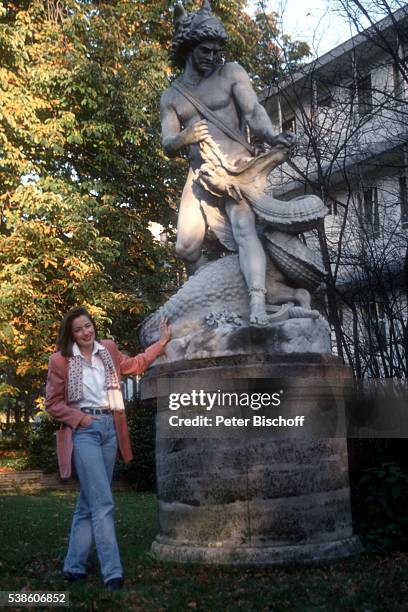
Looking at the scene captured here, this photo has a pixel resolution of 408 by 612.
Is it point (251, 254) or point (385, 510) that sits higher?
point (251, 254)

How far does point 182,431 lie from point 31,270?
10.8 m

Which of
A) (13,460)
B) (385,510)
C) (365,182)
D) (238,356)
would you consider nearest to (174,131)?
(238,356)

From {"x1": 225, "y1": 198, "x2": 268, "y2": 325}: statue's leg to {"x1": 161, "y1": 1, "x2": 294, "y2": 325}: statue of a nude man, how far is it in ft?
0.55

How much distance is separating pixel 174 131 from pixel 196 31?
90 centimetres

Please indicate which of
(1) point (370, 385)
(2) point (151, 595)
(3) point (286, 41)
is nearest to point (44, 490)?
(1) point (370, 385)

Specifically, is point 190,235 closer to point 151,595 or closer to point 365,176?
point 151,595

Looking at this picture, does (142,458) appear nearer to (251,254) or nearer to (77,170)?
(77,170)

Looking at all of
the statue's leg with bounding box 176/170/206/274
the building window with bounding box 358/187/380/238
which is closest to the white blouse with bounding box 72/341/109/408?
the statue's leg with bounding box 176/170/206/274

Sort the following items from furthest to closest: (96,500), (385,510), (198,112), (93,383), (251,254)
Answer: (198,112) < (251,254) < (385,510) < (93,383) < (96,500)

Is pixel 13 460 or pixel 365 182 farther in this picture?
pixel 13 460

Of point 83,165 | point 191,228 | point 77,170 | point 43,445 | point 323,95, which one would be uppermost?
point 83,165

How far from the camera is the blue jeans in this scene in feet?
16.0

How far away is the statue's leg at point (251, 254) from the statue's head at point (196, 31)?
4.96 feet

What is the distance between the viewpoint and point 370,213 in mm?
12805
